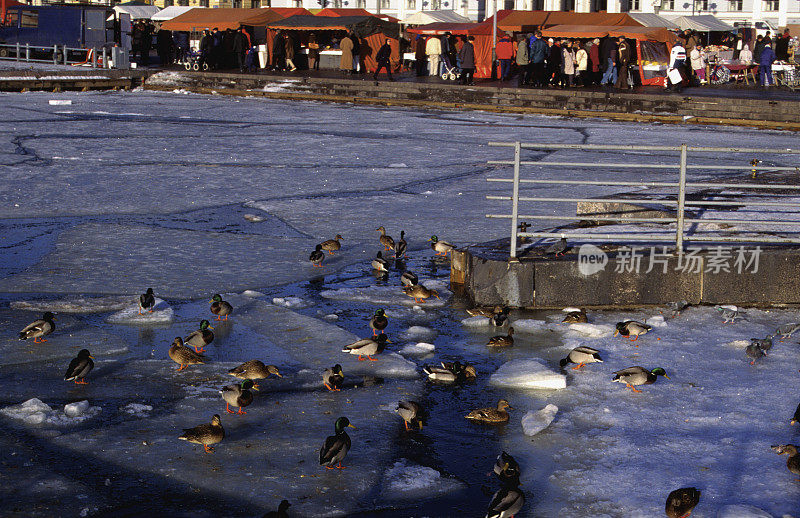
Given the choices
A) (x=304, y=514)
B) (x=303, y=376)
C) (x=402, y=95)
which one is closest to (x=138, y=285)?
(x=303, y=376)

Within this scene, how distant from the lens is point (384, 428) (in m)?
6.41

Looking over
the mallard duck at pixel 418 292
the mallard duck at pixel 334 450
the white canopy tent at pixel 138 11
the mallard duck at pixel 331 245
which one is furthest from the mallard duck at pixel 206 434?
the white canopy tent at pixel 138 11

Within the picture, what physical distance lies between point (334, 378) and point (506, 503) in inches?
89.3

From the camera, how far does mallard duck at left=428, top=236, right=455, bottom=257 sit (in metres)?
11.3

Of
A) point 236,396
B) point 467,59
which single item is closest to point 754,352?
point 236,396

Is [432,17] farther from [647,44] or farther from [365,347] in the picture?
[365,347]

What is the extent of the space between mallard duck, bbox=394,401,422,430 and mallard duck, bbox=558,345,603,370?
1.64 metres

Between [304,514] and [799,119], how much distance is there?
25544 mm

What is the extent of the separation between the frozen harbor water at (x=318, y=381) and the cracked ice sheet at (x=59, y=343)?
3 centimetres

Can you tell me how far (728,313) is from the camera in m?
8.95

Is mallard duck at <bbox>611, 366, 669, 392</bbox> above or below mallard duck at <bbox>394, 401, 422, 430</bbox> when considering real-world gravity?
above

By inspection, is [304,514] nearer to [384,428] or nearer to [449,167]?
[384,428]

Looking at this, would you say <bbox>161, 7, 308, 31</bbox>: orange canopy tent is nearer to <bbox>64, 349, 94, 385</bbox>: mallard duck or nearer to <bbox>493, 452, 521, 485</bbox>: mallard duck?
<bbox>64, 349, 94, 385</bbox>: mallard duck

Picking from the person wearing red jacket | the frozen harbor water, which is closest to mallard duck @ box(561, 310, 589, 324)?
the frozen harbor water
